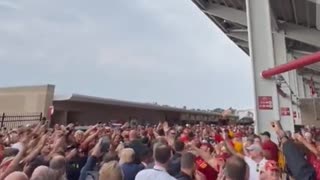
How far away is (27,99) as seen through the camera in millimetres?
28938

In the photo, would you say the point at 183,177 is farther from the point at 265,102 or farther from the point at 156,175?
the point at 265,102

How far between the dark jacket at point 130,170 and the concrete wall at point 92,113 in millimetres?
25166

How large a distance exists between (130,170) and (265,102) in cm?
815

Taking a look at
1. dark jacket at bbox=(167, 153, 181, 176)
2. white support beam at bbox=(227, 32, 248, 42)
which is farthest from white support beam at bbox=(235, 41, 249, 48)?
dark jacket at bbox=(167, 153, 181, 176)

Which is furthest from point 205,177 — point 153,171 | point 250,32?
point 250,32

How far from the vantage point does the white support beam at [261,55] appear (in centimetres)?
1205

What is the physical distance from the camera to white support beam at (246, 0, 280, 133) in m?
12.0

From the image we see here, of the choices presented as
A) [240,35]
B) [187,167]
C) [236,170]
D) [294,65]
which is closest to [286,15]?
[240,35]

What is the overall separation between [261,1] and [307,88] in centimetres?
3065

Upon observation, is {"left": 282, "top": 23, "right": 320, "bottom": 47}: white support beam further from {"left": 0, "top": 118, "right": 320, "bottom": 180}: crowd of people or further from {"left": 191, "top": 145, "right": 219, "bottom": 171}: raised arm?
{"left": 191, "top": 145, "right": 219, "bottom": 171}: raised arm

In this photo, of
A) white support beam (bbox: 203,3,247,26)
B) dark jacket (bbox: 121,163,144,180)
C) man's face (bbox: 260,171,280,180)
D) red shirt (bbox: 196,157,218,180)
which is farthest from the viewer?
white support beam (bbox: 203,3,247,26)

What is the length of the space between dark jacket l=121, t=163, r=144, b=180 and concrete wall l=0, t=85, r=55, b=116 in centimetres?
2235

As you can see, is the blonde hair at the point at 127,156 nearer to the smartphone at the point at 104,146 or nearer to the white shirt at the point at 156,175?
the white shirt at the point at 156,175

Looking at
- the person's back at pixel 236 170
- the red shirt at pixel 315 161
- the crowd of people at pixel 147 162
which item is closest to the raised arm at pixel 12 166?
the crowd of people at pixel 147 162
